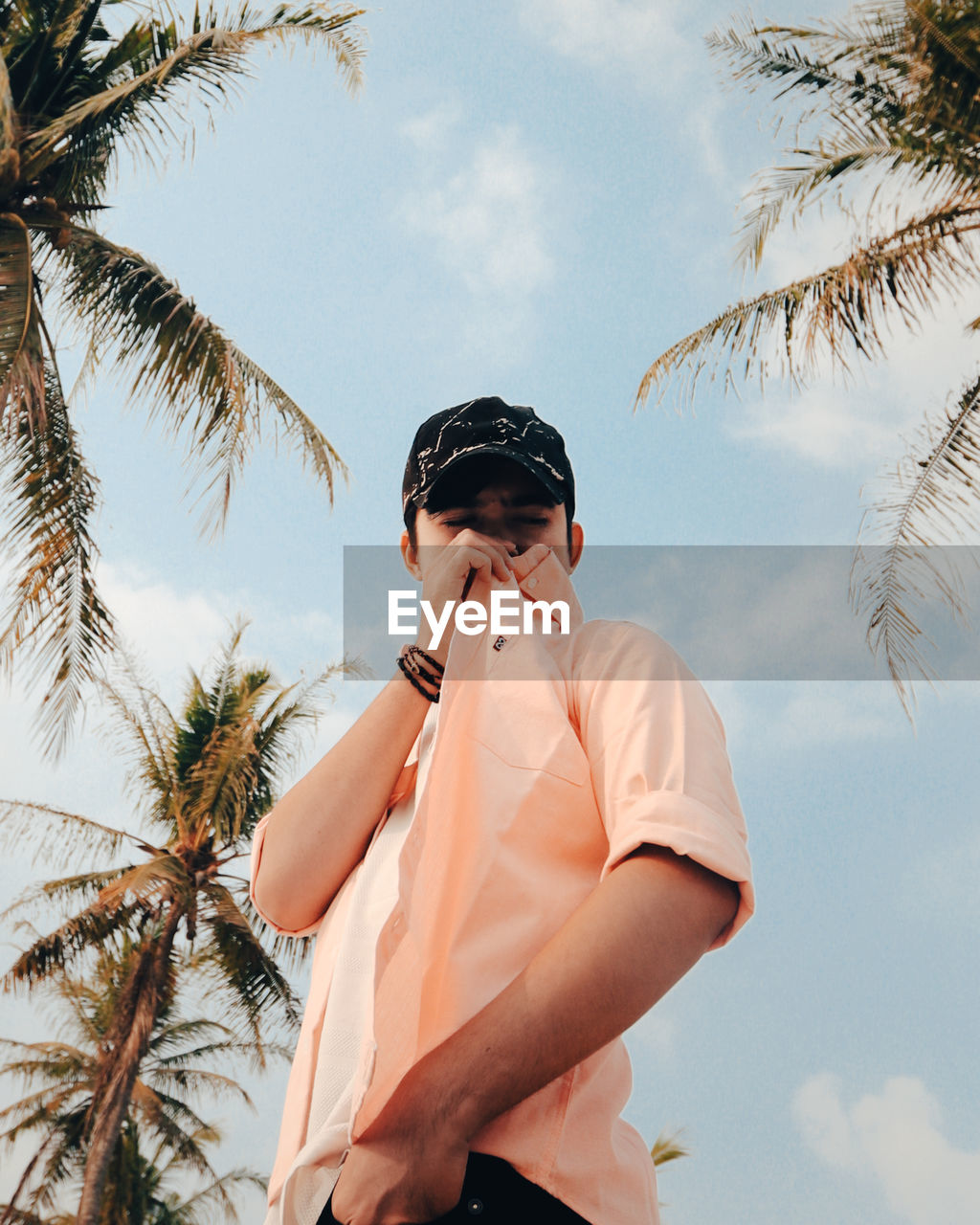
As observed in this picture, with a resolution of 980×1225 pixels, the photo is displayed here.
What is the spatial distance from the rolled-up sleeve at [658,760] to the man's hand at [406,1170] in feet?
1.05

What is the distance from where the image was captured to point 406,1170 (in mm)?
1107

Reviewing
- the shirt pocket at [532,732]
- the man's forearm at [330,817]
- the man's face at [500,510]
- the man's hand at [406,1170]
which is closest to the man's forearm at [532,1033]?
the man's hand at [406,1170]

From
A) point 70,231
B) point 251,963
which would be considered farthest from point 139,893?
point 70,231

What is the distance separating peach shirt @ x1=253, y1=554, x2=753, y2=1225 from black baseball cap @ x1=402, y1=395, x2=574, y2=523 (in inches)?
14.7

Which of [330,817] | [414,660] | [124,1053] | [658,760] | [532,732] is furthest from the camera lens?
[124,1053]

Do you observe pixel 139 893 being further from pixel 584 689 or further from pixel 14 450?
pixel 584 689

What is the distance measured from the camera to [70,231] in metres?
8.98

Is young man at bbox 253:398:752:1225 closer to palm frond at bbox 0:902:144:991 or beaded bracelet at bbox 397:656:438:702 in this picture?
beaded bracelet at bbox 397:656:438:702

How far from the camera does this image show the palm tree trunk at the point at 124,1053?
555 inches

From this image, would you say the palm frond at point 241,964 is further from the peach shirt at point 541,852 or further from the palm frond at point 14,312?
the peach shirt at point 541,852

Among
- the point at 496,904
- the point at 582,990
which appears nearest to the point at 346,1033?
the point at 496,904

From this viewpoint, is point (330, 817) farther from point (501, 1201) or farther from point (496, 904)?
point (501, 1201)

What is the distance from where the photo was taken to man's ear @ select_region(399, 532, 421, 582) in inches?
77.6

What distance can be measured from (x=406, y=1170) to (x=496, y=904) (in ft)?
0.98
